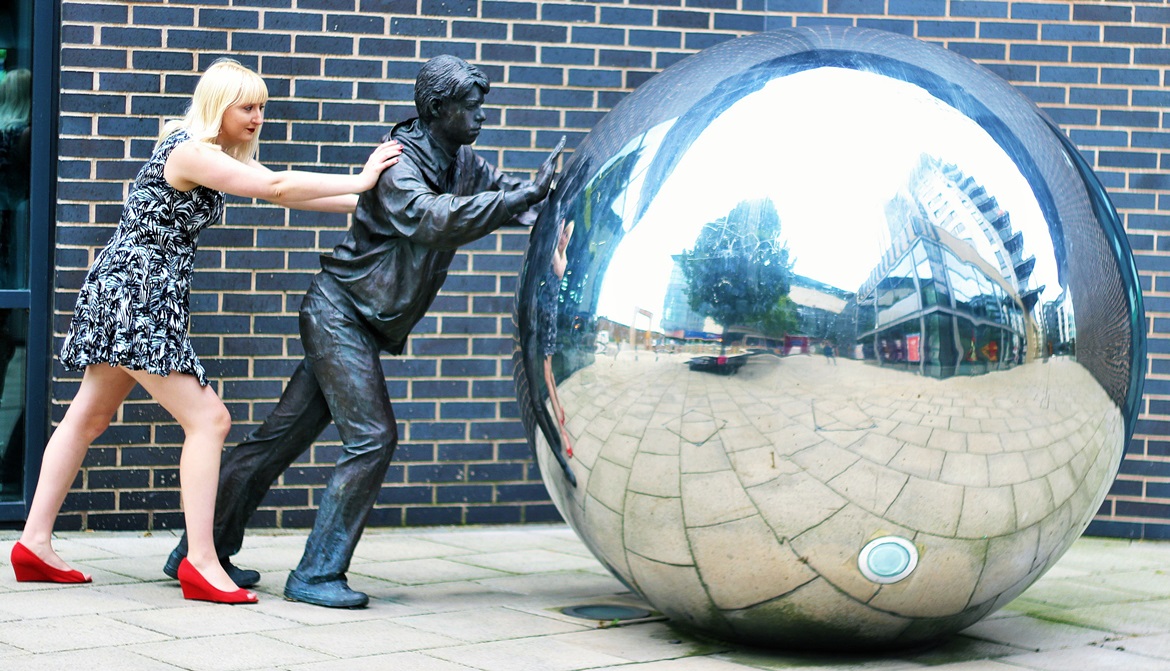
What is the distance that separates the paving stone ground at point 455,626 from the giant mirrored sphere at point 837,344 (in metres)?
0.29

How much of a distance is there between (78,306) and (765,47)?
2.44m

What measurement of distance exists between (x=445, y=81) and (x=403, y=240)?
21.2 inches

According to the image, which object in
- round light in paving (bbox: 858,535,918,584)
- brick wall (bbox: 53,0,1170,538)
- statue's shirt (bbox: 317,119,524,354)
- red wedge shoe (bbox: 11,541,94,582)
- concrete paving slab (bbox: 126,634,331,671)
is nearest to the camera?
round light in paving (bbox: 858,535,918,584)

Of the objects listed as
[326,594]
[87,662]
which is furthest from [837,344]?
[87,662]

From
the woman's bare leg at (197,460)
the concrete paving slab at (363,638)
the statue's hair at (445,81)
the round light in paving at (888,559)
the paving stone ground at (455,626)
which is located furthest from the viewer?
the woman's bare leg at (197,460)

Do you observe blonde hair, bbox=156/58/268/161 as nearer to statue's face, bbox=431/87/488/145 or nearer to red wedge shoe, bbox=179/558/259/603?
statue's face, bbox=431/87/488/145

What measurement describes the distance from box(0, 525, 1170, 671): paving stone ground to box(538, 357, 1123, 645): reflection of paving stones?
0.35 metres

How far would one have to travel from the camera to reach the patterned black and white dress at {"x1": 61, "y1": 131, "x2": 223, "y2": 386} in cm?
468

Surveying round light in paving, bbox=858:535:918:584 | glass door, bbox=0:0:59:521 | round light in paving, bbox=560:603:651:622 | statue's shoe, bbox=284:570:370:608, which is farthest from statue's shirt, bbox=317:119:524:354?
glass door, bbox=0:0:59:521

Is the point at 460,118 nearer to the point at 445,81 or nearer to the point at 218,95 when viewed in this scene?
the point at 445,81

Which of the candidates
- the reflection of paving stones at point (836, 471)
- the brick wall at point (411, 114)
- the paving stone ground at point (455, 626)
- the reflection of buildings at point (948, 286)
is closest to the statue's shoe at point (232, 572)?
the paving stone ground at point (455, 626)

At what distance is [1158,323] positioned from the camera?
671 centimetres

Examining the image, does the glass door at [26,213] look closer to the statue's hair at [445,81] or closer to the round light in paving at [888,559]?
the statue's hair at [445,81]

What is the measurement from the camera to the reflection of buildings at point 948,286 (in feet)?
11.8
